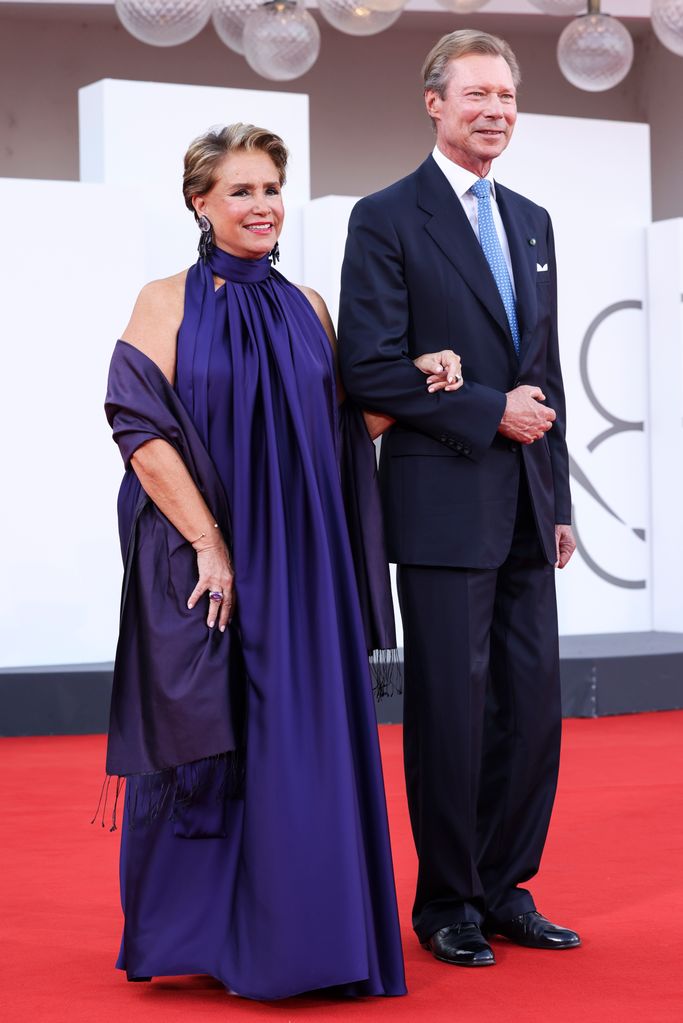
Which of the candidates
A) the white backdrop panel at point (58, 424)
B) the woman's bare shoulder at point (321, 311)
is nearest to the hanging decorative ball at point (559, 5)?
the white backdrop panel at point (58, 424)

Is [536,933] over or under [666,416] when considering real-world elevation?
under

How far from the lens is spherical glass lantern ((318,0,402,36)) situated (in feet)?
15.5

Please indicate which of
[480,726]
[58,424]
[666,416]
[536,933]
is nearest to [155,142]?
[58,424]

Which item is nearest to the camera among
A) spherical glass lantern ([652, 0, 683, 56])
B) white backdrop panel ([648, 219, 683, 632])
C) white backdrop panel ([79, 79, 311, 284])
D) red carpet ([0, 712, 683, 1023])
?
red carpet ([0, 712, 683, 1023])

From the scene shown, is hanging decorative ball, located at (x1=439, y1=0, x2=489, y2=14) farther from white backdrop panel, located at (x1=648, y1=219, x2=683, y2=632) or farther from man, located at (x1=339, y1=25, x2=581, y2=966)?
white backdrop panel, located at (x1=648, y1=219, x2=683, y2=632)

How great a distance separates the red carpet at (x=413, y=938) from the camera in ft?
8.02

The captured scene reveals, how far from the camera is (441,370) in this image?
2670mm

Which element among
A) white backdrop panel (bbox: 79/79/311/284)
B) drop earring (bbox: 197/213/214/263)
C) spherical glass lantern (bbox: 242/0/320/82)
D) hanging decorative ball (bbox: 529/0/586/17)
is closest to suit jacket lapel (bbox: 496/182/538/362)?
drop earring (bbox: 197/213/214/263)

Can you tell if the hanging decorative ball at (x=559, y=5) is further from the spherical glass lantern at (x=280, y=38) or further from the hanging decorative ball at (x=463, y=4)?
the spherical glass lantern at (x=280, y=38)

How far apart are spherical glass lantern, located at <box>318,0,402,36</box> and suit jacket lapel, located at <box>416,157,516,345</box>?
6.95 ft

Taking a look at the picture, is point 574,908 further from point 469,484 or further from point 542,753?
point 469,484

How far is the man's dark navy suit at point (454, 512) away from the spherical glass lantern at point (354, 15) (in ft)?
6.92

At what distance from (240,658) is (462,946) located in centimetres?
64

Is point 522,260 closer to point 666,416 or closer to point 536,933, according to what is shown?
point 536,933
